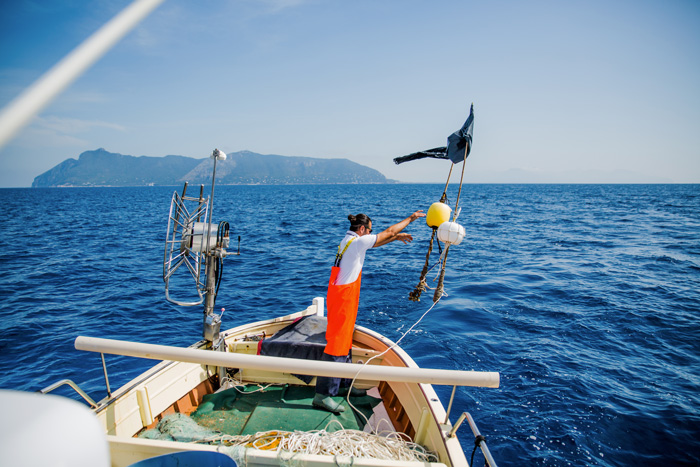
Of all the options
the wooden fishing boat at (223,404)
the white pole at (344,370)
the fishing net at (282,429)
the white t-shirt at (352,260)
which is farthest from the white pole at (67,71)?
the white t-shirt at (352,260)

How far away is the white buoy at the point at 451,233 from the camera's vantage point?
465 cm

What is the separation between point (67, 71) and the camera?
1.31 meters

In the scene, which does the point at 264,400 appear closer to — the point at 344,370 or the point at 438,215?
the point at 344,370

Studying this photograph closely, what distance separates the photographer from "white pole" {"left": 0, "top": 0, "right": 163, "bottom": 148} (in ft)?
3.72

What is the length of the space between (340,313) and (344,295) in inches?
9.0

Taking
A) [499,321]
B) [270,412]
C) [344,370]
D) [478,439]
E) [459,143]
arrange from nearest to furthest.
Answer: [344,370]
[478,439]
[270,412]
[459,143]
[499,321]

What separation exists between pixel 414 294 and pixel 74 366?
27.1 feet

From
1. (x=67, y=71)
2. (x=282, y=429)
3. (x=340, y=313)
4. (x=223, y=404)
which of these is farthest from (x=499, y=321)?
(x=67, y=71)

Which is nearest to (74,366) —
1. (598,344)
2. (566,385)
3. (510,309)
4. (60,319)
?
(60,319)

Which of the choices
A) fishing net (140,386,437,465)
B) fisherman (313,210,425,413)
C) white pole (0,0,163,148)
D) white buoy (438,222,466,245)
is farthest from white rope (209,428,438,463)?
white pole (0,0,163,148)

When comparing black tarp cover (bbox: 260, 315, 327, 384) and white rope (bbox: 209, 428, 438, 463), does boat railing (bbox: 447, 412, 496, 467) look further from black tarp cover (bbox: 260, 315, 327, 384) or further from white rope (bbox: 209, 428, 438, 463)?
black tarp cover (bbox: 260, 315, 327, 384)

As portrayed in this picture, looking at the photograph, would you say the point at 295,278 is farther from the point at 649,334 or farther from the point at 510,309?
the point at 649,334

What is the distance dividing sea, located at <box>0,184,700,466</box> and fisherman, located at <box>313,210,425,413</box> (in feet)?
4.50

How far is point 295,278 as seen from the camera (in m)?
15.1
